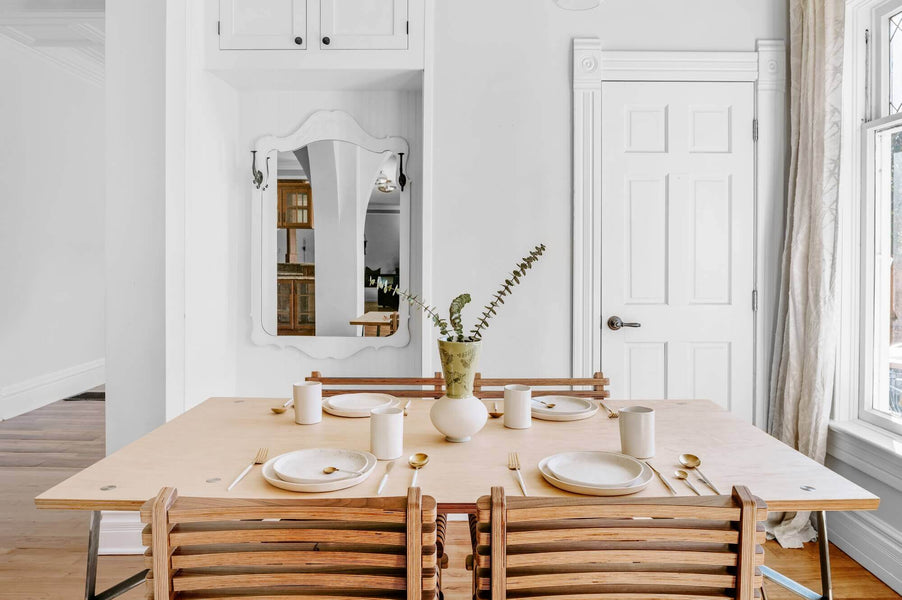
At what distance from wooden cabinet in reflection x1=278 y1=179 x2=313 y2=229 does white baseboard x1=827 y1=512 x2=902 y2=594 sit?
2874mm

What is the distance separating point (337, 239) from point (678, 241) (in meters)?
1.74

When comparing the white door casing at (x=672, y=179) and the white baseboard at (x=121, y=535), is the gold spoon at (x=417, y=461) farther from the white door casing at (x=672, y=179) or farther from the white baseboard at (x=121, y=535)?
the white baseboard at (x=121, y=535)

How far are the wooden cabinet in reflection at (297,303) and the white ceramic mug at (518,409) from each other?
1.65 meters

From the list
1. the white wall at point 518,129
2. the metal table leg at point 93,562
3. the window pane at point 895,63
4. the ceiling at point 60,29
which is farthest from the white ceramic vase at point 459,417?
the ceiling at point 60,29

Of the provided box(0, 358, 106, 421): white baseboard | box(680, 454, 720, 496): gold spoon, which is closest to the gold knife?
box(680, 454, 720, 496): gold spoon

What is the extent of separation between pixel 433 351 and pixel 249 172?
138 cm

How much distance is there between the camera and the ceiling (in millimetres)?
3736

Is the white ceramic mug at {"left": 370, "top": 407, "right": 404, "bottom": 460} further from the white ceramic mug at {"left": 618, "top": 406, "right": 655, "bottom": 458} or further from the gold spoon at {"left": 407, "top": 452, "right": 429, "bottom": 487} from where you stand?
the white ceramic mug at {"left": 618, "top": 406, "right": 655, "bottom": 458}

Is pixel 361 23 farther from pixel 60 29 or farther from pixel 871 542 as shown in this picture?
pixel 871 542

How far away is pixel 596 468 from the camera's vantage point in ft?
4.56

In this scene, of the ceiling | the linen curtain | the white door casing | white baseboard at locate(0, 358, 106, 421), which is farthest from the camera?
white baseboard at locate(0, 358, 106, 421)

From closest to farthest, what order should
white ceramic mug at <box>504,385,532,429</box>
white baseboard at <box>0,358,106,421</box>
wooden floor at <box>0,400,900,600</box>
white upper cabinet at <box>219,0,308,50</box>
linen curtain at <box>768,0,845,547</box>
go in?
white ceramic mug at <box>504,385,532,429</box>, wooden floor at <box>0,400,900,600</box>, linen curtain at <box>768,0,845,547</box>, white upper cabinet at <box>219,0,308,50</box>, white baseboard at <box>0,358,106,421</box>

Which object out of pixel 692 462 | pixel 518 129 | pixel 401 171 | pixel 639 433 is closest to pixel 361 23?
pixel 401 171

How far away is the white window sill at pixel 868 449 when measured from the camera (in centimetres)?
229
